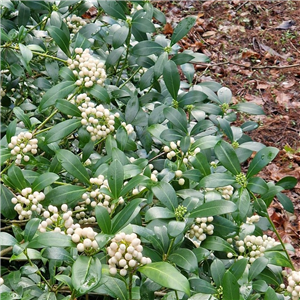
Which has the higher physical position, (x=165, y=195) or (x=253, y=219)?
(x=165, y=195)

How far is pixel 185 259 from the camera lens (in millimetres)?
1339

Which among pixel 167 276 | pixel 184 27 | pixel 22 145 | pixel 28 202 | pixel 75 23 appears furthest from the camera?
pixel 75 23

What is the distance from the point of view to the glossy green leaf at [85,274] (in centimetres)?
107

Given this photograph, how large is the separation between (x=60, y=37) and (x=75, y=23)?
591 millimetres

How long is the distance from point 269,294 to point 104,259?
0.48m

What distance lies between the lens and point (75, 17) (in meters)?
2.46

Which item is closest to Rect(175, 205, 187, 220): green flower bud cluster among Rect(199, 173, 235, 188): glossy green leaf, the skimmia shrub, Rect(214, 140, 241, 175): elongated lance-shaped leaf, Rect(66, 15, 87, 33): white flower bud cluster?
the skimmia shrub

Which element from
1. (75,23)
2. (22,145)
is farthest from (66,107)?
(75,23)

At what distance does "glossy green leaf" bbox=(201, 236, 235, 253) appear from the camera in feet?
4.89

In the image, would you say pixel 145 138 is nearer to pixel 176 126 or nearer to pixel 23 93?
pixel 176 126

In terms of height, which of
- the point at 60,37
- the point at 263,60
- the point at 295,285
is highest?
the point at 60,37

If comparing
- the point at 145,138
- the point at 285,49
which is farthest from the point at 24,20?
the point at 285,49

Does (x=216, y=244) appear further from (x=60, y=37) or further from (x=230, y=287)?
(x=60, y=37)

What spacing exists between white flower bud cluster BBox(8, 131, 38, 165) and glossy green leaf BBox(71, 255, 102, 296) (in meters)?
0.57
